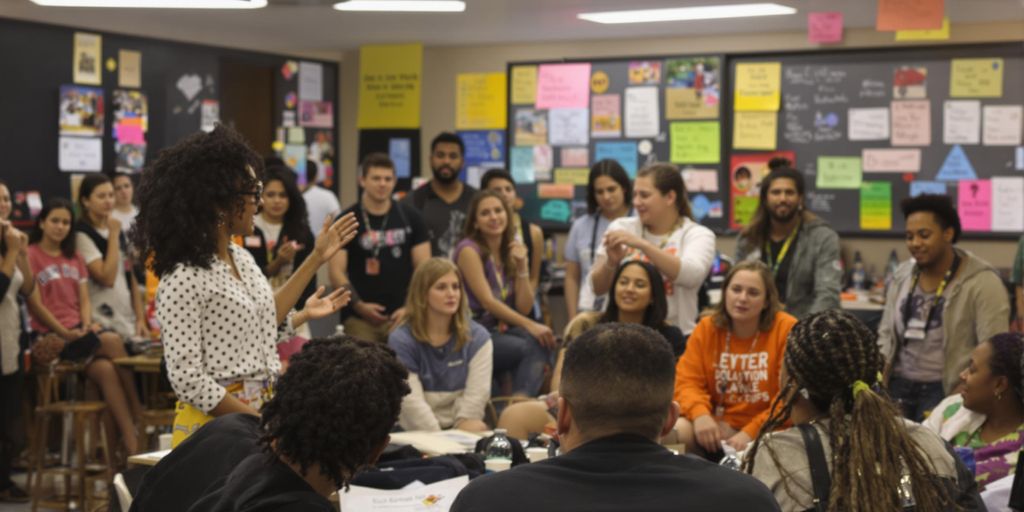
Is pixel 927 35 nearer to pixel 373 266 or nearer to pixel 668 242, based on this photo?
pixel 668 242

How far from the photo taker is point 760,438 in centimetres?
286

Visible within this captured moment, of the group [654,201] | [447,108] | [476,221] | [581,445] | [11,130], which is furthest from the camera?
[447,108]

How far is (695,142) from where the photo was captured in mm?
8594

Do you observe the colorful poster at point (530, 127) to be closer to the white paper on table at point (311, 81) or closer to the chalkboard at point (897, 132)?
the chalkboard at point (897, 132)

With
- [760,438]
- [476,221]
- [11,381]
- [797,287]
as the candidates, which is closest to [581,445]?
[760,438]

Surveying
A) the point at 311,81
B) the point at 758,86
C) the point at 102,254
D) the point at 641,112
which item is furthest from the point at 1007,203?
the point at 102,254

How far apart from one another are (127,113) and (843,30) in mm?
4757

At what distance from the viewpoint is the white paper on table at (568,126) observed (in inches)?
351

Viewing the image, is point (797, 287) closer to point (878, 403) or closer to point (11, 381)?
point (878, 403)

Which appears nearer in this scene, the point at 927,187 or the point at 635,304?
the point at 635,304

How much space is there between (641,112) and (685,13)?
1350 mm

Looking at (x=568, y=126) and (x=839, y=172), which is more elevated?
(x=568, y=126)

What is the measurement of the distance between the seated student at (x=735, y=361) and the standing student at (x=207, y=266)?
5.30 feet

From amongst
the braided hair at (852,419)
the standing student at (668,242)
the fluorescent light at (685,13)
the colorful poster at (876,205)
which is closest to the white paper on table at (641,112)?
the fluorescent light at (685,13)
